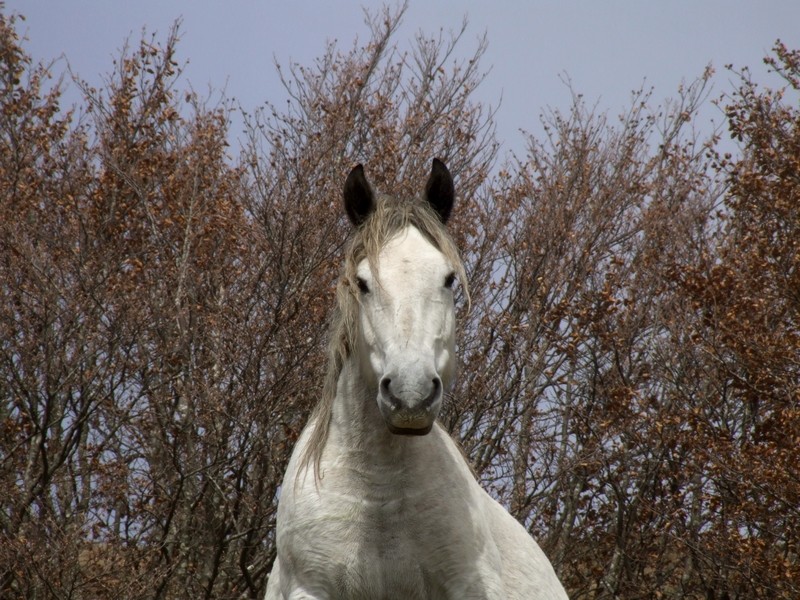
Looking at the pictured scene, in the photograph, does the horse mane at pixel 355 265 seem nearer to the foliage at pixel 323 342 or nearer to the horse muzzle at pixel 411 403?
the horse muzzle at pixel 411 403

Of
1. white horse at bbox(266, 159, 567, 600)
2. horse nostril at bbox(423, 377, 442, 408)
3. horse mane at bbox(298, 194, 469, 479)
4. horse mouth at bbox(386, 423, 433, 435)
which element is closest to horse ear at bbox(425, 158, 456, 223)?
horse mane at bbox(298, 194, 469, 479)

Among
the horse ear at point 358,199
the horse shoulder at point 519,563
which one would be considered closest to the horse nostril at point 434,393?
the horse shoulder at point 519,563

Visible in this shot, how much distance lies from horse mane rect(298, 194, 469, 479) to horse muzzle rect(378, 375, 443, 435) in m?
0.53

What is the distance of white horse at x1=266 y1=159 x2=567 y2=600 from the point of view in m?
3.80

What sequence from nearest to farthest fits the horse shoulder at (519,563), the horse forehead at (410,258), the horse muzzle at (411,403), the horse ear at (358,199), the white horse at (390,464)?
the horse muzzle at (411,403)
the white horse at (390,464)
the horse forehead at (410,258)
the horse shoulder at (519,563)
the horse ear at (358,199)

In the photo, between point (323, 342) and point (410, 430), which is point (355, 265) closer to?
point (410, 430)

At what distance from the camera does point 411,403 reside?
140 inches

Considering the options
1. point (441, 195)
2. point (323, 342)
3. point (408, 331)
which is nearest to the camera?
point (408, 331)

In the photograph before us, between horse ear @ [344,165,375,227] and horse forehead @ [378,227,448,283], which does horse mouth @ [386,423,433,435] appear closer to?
horse forehead @ [378,227,448,283]

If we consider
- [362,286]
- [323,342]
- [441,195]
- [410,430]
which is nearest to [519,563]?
[410,430]

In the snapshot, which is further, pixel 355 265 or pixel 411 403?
pixel 355 265

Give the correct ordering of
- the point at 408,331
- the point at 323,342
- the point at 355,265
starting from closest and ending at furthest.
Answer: the point at 408,331 → the point at 355,265 → the point at 323,342

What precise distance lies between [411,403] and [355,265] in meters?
0.78

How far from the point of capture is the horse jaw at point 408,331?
11.7 ft
